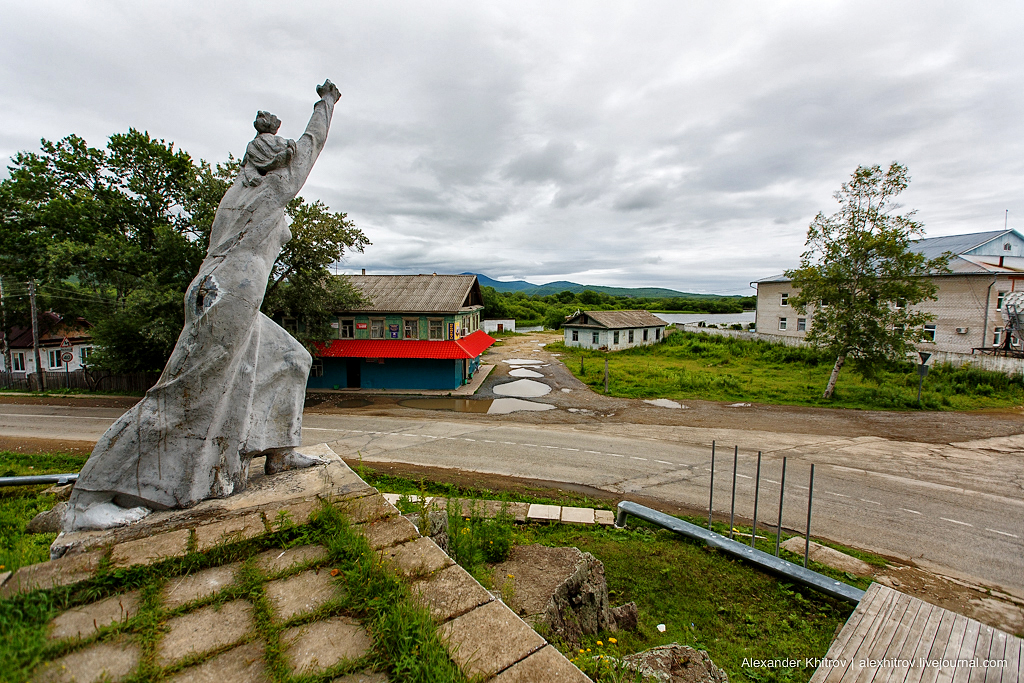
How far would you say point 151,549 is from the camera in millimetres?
3252

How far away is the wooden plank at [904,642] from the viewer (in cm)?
418

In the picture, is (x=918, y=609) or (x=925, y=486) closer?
(x=918, y=609)

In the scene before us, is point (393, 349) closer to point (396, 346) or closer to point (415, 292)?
point (396, 346)

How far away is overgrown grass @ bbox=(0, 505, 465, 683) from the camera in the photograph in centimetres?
232

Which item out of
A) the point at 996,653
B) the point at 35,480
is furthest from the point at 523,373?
the point at 996,653

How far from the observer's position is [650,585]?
20.2 feet

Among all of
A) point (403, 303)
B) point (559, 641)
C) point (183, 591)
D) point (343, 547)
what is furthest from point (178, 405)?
point (403, 303)

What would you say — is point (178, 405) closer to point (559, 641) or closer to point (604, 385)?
point (559, 641)

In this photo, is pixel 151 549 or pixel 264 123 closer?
pixel 151 549

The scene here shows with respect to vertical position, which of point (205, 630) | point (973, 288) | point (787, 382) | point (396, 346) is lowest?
point (787, 382)

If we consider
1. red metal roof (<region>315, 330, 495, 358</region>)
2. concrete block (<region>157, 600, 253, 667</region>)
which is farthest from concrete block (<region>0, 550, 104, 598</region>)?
red metal roof (<region>315, 330, 495, 358</region>)

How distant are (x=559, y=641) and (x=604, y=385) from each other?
1993cm

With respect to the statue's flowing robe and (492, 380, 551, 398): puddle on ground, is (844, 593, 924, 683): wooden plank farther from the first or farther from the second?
(492, 380, 551, 398): puddle on ground

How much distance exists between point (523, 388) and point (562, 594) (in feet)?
62.8
